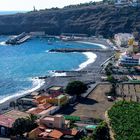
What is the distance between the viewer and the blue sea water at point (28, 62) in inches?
2697

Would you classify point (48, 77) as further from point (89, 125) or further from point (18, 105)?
point (89, 125)

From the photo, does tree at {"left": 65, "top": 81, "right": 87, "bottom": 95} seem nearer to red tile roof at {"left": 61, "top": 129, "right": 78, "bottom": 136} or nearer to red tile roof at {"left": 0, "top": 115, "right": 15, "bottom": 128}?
red tile roof at {"left": 0, "top": 115, "right": 15, "bottom": 128}

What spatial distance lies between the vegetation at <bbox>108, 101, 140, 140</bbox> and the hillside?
84.5 metres

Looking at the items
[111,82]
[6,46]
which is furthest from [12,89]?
[6,46]

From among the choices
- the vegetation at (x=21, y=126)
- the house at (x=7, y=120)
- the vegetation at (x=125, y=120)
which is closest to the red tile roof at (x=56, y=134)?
the vegetation at (x=21, y=126)

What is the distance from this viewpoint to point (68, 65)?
86000 mm

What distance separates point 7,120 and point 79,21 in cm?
9683

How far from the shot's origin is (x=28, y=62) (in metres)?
90.1

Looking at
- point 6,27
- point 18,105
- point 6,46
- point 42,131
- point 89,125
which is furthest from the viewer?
point 6,27

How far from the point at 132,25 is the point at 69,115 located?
84098mm

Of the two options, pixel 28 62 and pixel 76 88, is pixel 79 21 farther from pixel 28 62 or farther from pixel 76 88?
pixel 76 88

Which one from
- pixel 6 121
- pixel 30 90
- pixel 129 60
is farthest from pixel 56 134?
pixel 129 60

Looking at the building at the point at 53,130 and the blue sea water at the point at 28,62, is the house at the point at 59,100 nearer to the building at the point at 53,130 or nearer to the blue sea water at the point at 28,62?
the building at the point at 53,130

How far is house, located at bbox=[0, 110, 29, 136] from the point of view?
42.7 meters
